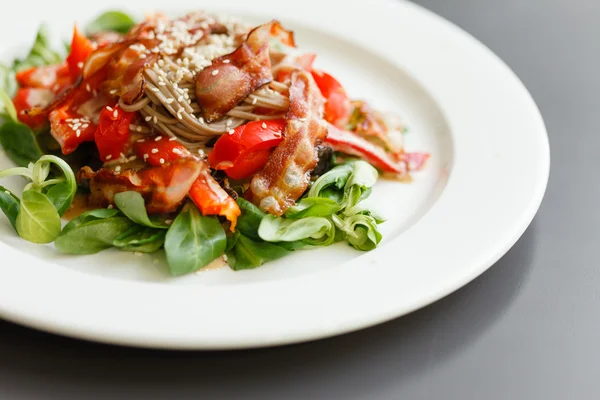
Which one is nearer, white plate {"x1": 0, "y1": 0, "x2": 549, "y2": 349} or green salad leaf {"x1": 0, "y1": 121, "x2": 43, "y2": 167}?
white plate {"x1": 0, "y1": 0, "x2": 549, "y2": 349}

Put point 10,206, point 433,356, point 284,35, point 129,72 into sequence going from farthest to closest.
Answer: point 284,35 < point 129,72 < point 10,206 < point 433,356

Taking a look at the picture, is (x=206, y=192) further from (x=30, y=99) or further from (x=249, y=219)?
(x=30, y=99)

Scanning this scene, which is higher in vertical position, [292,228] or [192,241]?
[292,228]

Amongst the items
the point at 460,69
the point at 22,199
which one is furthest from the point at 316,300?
the point at 460,69

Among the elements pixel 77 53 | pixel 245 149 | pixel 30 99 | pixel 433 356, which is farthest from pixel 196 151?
pixel 433 356

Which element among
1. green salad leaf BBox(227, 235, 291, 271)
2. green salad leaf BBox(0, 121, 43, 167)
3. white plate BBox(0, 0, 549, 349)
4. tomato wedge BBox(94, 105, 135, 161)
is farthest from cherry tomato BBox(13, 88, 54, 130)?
green salad leaf BBox(227, 235, 291, 271)

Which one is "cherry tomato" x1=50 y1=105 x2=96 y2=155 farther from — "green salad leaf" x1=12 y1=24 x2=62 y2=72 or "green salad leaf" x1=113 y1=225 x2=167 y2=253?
"green salad leaf" x1=12 y1=24 x2=62 y2=72

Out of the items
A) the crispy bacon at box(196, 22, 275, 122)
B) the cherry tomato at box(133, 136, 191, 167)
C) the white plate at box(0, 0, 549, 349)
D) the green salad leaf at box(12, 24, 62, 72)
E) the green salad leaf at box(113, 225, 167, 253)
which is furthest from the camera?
the green salad leaf at box(12, 24, 62, 72)

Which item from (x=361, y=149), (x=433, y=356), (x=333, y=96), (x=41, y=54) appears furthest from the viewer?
(x=41, y=54)

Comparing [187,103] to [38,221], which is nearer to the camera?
[38,221]
